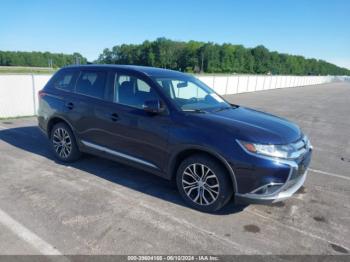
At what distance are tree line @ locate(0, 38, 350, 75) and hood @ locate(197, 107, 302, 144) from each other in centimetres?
8844

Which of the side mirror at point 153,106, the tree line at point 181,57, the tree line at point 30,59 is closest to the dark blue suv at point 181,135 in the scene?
the side mirror at point 153,106

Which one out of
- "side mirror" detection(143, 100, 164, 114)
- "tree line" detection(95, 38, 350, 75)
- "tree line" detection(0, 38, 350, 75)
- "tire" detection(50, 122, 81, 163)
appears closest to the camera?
"side mirror" detection(143, 100, 164, 114)

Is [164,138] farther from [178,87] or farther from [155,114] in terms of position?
[178,87]

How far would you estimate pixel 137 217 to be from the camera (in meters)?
3.44

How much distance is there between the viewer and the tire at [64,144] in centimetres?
505

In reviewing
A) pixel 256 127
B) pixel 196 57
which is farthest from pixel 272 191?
pixel 196 57

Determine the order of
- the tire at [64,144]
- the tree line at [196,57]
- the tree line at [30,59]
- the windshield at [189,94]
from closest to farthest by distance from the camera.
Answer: the windshield at [189,94], the tire at [64,144], the tree line at [30,59], the tree line at [196,57]

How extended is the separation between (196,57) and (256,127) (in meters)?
99.4

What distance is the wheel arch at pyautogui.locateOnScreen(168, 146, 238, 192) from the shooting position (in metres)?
3.35

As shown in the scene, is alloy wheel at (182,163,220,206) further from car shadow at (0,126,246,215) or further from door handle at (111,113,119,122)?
door handle at (111,113,119,122)

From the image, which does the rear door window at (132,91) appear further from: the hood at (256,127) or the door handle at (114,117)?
the hood at (256,127)

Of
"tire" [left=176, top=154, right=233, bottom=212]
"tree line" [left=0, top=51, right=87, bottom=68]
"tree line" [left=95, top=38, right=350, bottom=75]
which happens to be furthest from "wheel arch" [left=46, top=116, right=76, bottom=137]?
"tree line" [left=95, top=38, right=350, bottom=75]

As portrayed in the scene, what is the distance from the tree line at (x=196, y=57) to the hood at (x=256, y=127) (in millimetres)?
89669

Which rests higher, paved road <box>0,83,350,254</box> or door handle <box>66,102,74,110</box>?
door handle <box>66,102,74,110</box>
